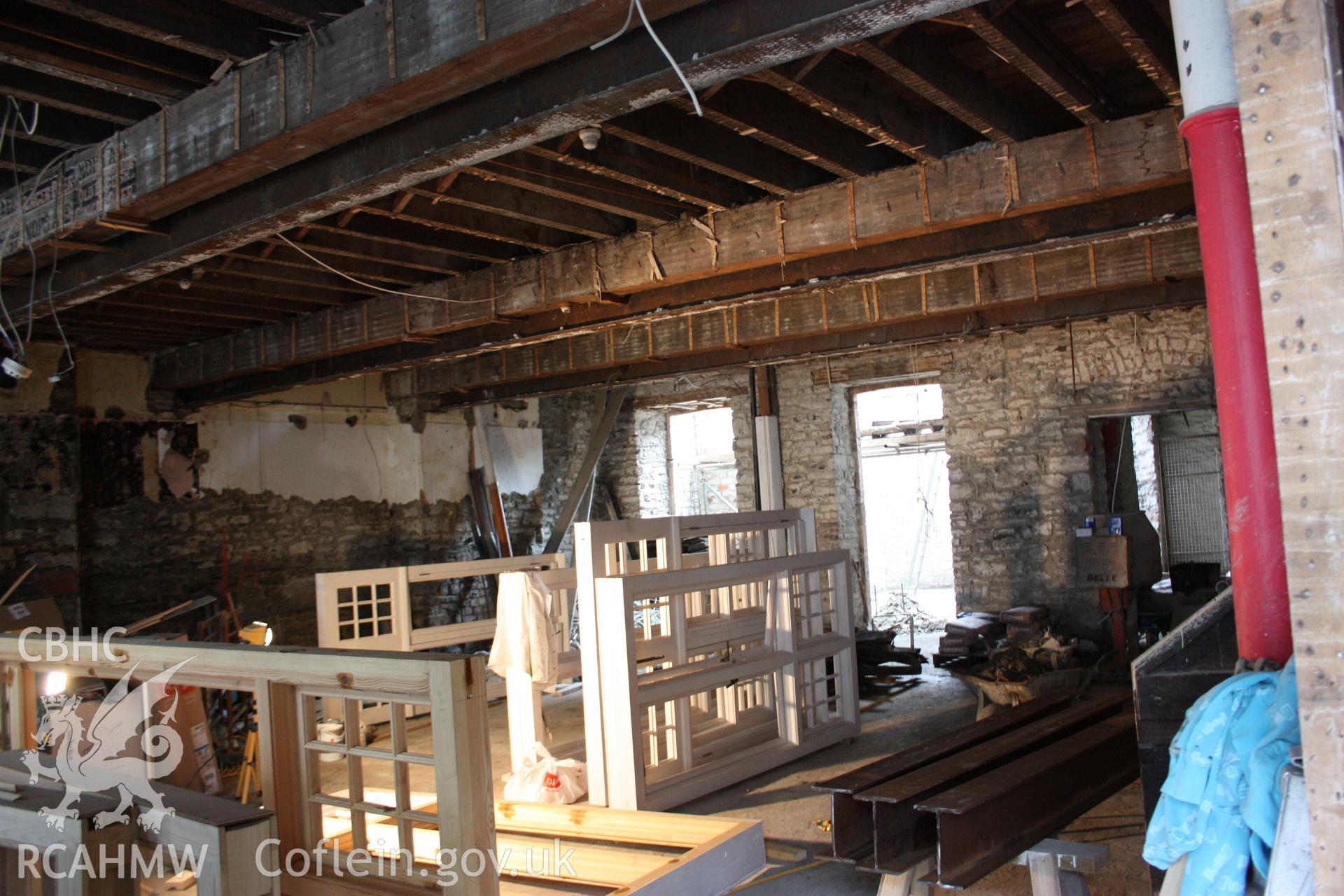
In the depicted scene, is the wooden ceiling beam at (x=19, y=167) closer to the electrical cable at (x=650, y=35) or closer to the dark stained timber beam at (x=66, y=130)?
the dark stained timber beam at (x=66, y=130)

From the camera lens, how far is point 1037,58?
133 inches

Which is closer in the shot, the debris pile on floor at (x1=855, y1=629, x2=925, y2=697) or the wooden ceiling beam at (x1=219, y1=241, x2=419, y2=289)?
the wooden ceiling beam at (x1=219, y1=241, x2=419, y2=289)

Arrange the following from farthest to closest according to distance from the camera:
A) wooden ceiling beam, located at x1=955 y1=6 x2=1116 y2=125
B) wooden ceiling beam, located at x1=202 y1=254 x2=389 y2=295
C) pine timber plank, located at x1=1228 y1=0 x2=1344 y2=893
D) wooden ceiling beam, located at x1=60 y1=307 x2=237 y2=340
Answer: wooden ceiling beam, located at x1=60 y1=307 x2=237 y2=340 → wooden ceiling beam, located at x1=202 y1=254 x2=389 y2=295 → wooden ceiling beam, located at x1=955 y1=6 x2=1116 y2=125 → pine timber plank, located at x1=1228 y1=0 x2=1344 y2=893

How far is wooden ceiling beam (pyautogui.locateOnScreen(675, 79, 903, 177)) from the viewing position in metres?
3.65

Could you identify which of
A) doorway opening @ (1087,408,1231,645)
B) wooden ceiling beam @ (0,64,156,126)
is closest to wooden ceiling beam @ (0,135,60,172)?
wooden ceiling beam @ (0,64,156,126)

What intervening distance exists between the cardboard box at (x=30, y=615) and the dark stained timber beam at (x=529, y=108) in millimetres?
3632

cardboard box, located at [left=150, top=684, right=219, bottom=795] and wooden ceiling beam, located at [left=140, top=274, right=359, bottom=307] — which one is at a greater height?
wooden ceiling beam, located at [left=140, top=274, right=359, bottom=307]

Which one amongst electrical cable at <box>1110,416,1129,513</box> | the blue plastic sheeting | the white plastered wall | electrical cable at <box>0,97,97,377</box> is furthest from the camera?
electrical cable at <box>1110,416,1129,513</box>

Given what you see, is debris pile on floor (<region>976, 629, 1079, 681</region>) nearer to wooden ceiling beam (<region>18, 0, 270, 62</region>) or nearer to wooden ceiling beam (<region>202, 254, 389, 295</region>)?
wooden ceiling beam (<region>202, 254, 389, 295</region>)

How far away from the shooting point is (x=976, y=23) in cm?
299

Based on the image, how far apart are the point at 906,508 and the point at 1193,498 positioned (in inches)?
189

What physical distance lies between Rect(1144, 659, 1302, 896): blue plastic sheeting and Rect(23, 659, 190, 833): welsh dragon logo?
88.6 inches

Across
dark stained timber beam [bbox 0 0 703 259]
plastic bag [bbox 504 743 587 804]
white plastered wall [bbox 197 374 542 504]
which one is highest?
dark stained timber beam [bbox 0 0 703 259]

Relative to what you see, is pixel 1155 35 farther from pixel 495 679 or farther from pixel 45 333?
pixel 45 333
